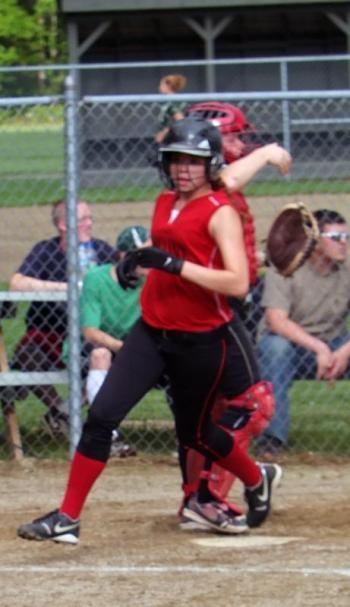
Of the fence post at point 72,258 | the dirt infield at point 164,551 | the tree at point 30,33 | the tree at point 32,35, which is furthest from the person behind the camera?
the tree at point 30,33

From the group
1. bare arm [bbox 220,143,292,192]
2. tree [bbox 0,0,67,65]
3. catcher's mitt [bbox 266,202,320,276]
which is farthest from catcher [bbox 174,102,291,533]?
tree [bbox 0,0,67,65]

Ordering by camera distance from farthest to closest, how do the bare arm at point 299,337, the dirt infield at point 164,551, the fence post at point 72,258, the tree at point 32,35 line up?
the tree at point 32,35
the bare arm at point 299,337
the fence post at point 72,258
the dirt infield at point 164,551

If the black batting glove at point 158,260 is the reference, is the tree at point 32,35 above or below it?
above

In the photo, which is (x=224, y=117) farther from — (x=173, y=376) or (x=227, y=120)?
(x=173, y=376)

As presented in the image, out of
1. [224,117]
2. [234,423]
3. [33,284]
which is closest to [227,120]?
[224,117]

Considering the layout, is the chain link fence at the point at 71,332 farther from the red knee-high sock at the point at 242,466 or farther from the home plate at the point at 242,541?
the home plate at the point at 242,541

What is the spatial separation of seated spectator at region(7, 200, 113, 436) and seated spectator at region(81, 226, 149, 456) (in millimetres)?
290

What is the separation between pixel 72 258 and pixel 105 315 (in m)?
0.49

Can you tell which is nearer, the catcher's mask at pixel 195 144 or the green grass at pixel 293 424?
the catcher's mask at pixel 195 144

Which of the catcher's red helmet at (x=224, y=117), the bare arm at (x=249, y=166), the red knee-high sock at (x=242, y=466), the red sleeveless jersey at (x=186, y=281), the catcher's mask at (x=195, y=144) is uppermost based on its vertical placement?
the catcher's red helmet at (x=224, y=117)

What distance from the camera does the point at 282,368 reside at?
8.68 meters

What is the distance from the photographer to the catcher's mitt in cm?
800

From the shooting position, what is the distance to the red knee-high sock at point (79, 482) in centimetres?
656

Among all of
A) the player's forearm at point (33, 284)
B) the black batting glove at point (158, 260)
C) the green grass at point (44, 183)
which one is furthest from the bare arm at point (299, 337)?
the green grass at point (44, 183)
